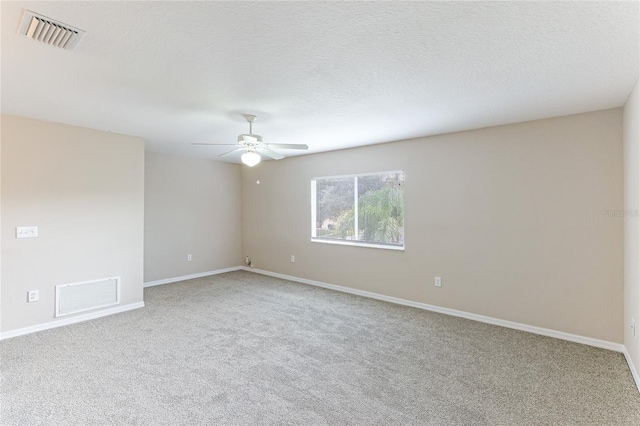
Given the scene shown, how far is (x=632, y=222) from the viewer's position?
256 cm

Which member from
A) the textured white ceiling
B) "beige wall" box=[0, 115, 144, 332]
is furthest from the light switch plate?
the textured white ceiling

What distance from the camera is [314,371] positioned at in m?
2.54

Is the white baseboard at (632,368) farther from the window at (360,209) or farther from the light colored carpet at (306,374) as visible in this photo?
the window at (360,209)

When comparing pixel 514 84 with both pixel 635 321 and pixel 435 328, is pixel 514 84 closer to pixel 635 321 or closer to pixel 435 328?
→ pixel 635 321

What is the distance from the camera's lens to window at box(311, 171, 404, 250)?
457cm

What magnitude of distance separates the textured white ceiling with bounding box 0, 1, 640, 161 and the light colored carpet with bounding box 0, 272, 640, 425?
2376 mm

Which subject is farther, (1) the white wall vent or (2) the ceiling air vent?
(1) the white wall vent

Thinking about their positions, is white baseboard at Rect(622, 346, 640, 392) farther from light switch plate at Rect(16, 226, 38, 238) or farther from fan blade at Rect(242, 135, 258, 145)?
light switch plate at Rect(16, 226, 38, 238)

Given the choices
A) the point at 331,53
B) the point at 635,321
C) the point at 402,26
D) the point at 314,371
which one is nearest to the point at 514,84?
the point at 402,26

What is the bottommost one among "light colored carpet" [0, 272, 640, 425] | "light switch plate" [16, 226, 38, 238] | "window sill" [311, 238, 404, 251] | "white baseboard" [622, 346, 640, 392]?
"light colored carpet" [0, 272, 640, 425]

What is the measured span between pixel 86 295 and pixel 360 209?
13.1 ft

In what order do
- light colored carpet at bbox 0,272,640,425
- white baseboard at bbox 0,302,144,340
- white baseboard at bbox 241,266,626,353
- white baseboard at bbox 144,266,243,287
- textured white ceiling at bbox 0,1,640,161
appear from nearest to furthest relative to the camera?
textured white ceiling at bbox 0,1,640,161, light colored carpet at bbox 0,272,640,425, white baseboard at bbox 241,266,626,353, white baseboard at bbox 0,302,144,340, white baseboard at bbox 144,266,243,287

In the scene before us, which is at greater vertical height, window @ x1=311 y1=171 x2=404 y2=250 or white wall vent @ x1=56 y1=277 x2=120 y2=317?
window @ x1=311 y1=171 x2=404 y2=250

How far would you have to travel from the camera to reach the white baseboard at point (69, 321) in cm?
325
